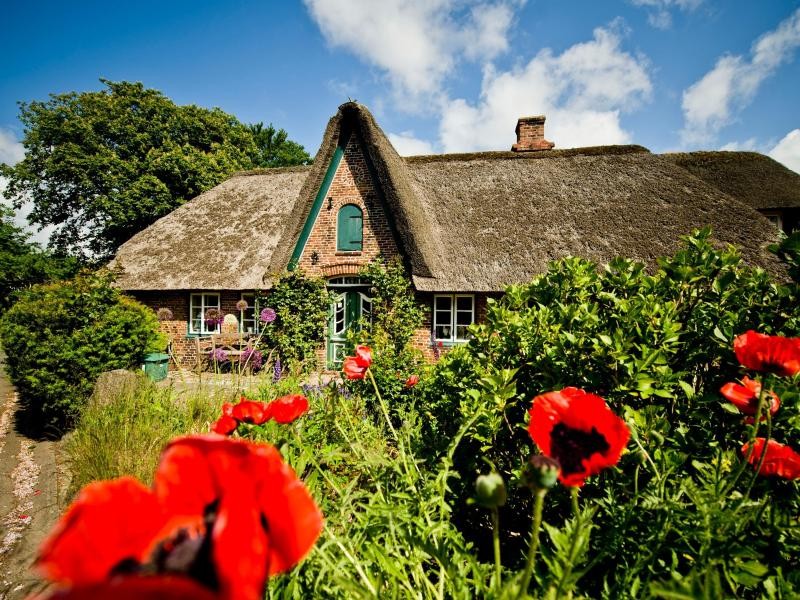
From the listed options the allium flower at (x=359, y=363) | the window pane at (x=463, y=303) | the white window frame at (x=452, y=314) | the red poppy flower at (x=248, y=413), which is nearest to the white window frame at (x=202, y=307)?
the white window frame at (x=452, y=314)

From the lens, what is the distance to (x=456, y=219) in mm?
9977

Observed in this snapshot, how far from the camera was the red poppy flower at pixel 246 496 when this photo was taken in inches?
15.8

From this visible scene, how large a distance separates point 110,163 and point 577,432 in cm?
2560

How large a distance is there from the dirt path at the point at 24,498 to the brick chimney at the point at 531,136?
13398 mm

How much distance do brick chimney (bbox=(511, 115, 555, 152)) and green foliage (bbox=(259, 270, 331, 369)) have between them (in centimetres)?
827

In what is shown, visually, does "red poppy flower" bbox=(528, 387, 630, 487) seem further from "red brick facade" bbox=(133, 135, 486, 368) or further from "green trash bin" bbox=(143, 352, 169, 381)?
"green trash bin" bbox=(143, 352, 169, 381)

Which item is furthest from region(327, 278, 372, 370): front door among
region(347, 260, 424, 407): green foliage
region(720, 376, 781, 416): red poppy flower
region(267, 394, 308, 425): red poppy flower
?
region(720, 376, 781, 416): red poppy flower

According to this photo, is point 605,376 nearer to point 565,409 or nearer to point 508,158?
point 565,409

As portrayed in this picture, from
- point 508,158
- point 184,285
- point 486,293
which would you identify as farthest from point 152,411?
point 508,158

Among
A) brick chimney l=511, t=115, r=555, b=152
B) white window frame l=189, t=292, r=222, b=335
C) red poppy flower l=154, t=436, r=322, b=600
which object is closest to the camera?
red poppy flower l=154, t=436, r=322, b=600

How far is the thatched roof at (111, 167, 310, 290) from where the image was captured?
10.6 m

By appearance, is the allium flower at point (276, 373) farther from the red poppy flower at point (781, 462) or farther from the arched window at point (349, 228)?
the red poppy flower at point (781, 462)

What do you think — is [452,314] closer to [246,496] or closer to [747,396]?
[747,396]

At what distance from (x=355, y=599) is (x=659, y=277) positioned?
6.92ft
